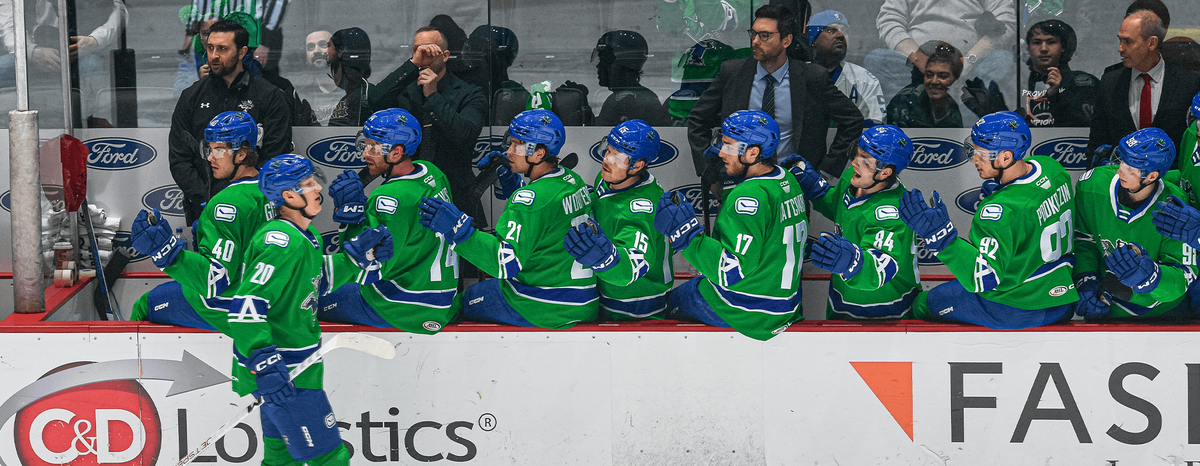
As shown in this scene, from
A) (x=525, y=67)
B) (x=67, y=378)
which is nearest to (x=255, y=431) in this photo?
(x=67, y=378)

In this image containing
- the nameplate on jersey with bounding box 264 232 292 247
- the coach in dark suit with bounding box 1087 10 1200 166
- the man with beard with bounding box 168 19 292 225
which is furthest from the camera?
the man with beard with bounding box 168 19 292 225

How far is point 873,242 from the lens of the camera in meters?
5.62

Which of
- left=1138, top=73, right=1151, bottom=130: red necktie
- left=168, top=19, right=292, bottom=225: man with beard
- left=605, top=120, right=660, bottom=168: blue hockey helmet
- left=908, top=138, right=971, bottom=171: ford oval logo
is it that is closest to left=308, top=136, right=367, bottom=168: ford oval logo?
left=168, top=19, right=292, bottom=225: man with beard

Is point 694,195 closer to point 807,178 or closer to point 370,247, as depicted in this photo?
point 807,178

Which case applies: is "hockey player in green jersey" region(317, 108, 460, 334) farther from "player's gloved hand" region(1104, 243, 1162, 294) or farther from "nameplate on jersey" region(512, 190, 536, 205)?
"player's gloved hand" region(1104, 243, 1162, 294)

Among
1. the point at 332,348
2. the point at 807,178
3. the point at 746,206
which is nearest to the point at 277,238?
the point at 332,348

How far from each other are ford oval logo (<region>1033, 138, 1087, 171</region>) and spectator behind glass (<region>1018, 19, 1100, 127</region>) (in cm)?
10

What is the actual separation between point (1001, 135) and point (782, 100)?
54.4 inches

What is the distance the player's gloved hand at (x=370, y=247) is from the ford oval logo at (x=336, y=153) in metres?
1.71

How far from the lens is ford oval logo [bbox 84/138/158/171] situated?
23.0 ft

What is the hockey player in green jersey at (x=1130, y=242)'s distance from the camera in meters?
5.38

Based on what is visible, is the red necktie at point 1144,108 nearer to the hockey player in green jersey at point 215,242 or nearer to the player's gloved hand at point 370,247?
the player's gloved hand at point 370,247

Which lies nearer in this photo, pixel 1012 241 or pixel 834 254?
pixel 834 254

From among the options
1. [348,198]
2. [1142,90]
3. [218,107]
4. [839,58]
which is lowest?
[348,198]
